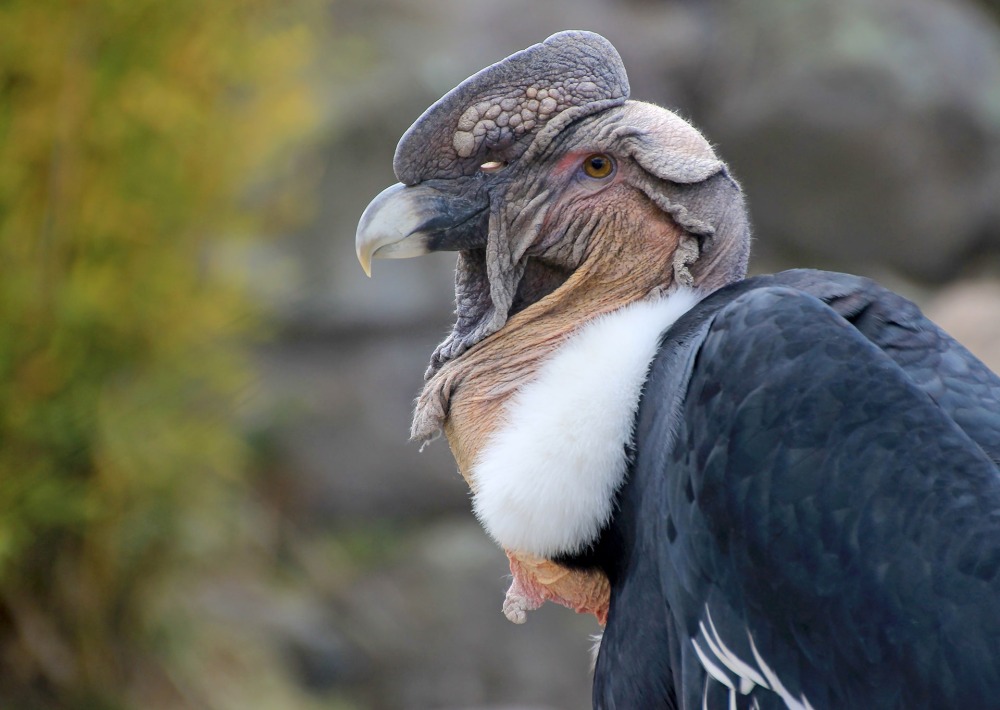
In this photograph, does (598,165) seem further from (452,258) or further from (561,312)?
(452,258)

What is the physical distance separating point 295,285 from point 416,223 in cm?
528

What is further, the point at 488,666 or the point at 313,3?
the point at 488,666

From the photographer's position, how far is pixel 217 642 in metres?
6.16

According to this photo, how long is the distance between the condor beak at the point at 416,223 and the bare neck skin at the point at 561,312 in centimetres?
21

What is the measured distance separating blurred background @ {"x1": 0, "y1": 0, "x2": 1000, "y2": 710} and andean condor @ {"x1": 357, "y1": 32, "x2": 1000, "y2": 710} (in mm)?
2293

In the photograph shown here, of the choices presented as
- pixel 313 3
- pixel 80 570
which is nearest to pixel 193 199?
pixel 313 3

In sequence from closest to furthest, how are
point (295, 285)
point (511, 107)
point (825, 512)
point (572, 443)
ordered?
point (825, 512), point (572, 443), point (511, 107), point (295, 285)

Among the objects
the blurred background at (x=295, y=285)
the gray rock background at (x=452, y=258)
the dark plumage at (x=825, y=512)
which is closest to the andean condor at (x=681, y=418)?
the dark plumage at (x=825, y=512)

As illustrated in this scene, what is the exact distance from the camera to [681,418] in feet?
6.92

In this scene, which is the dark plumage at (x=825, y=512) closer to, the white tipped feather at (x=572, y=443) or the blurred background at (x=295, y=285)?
the white tipped feather at (x=572, y=443)

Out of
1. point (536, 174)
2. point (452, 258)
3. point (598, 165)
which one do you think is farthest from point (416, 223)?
point (452, 258)

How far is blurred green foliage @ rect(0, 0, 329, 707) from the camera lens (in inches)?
204

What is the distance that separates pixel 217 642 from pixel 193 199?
2224 millimetres

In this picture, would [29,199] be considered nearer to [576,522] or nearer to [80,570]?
[80,570]
